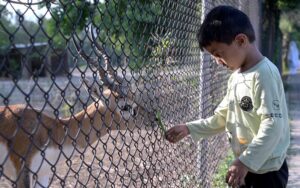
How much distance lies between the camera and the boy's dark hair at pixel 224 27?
296cm

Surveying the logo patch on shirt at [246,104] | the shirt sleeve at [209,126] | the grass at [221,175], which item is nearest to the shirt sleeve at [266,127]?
the logo patch on shirt at [246,104]

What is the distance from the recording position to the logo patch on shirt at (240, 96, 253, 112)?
303 centimetres

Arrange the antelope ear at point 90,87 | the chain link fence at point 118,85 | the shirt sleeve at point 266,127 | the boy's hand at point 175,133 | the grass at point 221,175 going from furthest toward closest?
the grass at point 221,175, the boy's hand at point 175,133, the shirt sleeve at point 266,127, the antelope ear at point 90,87, the chain link fence at point 118,85

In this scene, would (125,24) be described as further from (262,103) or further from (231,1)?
(231,1)

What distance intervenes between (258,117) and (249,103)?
93 mm

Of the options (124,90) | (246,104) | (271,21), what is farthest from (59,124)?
(271,21)

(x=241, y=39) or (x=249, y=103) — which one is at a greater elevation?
(x=241, y=39)

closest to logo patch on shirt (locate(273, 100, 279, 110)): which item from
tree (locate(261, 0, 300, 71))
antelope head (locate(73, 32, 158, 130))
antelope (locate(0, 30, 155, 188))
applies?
antelope head (locate(73, 32, 158, 130))

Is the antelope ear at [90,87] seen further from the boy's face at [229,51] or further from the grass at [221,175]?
the grass at [221,175]

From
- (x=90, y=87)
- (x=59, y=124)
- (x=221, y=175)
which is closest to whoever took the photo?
(x=90, y=87)

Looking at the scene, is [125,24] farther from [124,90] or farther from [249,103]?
[249,103]

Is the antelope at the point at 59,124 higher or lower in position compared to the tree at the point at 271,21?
higher

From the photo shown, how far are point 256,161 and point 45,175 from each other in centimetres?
245

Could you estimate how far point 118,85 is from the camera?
3.32 m
